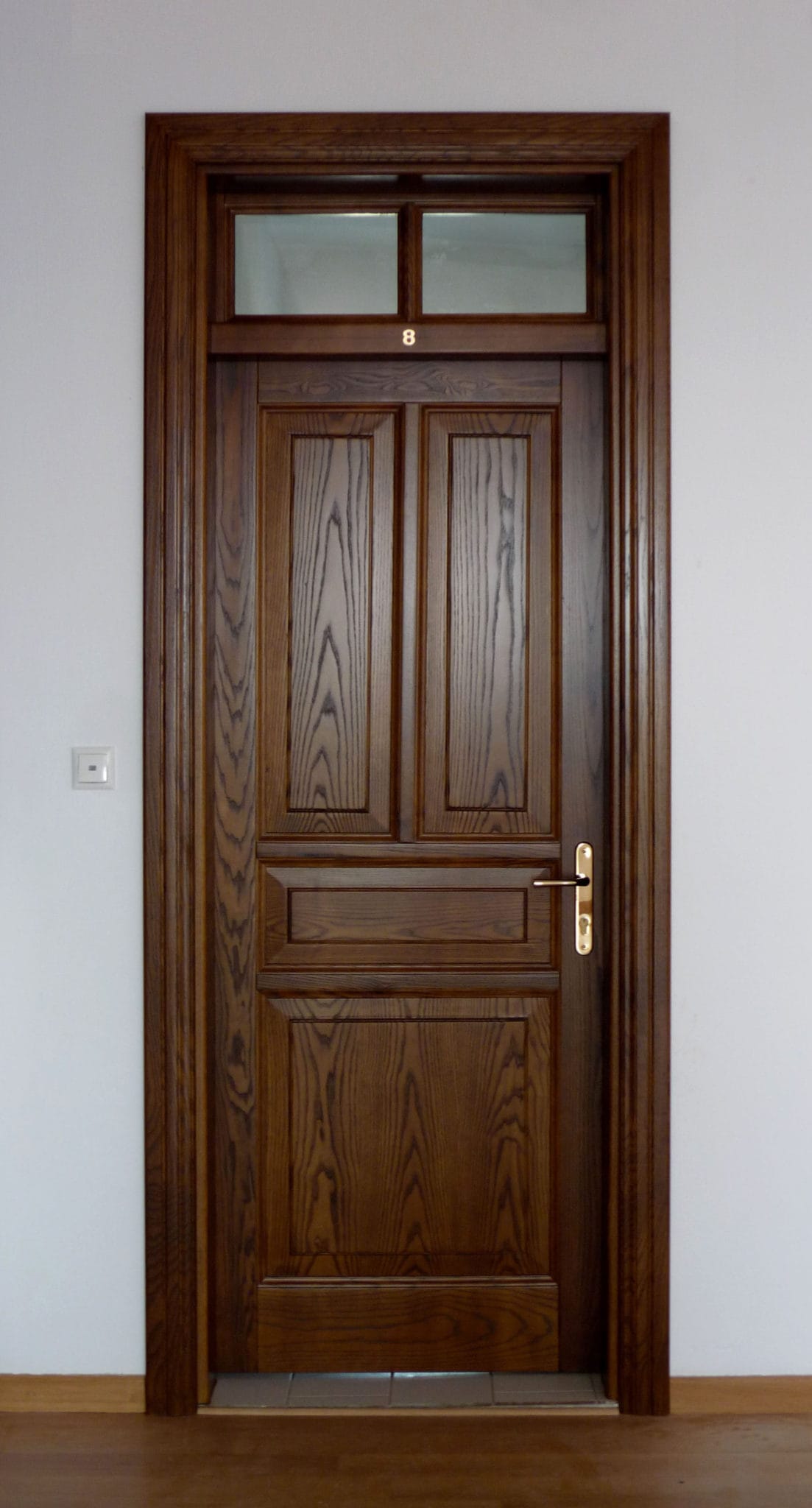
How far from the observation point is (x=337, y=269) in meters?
2.23

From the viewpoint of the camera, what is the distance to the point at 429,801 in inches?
89.6

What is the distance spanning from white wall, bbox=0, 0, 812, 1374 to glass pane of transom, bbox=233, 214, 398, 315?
8.5 inches

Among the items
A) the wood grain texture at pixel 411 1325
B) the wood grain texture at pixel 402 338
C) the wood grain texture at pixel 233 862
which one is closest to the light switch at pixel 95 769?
the wood grain texture at pixel 233 862

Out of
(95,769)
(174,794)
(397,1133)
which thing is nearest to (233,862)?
(174,794)

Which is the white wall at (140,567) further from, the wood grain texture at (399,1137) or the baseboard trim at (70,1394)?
the wood grain texture at (399,1137)

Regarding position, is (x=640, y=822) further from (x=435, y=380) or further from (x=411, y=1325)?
(x=411, y=1325)

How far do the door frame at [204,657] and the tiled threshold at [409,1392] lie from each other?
86 millimetres

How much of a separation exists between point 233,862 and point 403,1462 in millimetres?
1157

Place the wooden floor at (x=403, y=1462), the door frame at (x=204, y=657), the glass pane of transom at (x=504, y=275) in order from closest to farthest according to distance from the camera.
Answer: the wooden floor at (x=403, y=1462) < the door frame at (x=204, y=657) < the glass pane of transom at (x=504, y=275)

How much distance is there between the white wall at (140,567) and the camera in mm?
2121

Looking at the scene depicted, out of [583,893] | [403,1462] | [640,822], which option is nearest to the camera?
[403,1462]

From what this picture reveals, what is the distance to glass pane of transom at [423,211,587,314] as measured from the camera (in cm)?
222

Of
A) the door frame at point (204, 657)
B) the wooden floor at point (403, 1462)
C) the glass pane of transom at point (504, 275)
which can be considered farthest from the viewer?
the glass pane of transom at point (504, 275)

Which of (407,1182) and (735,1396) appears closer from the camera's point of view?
(735,1396)
